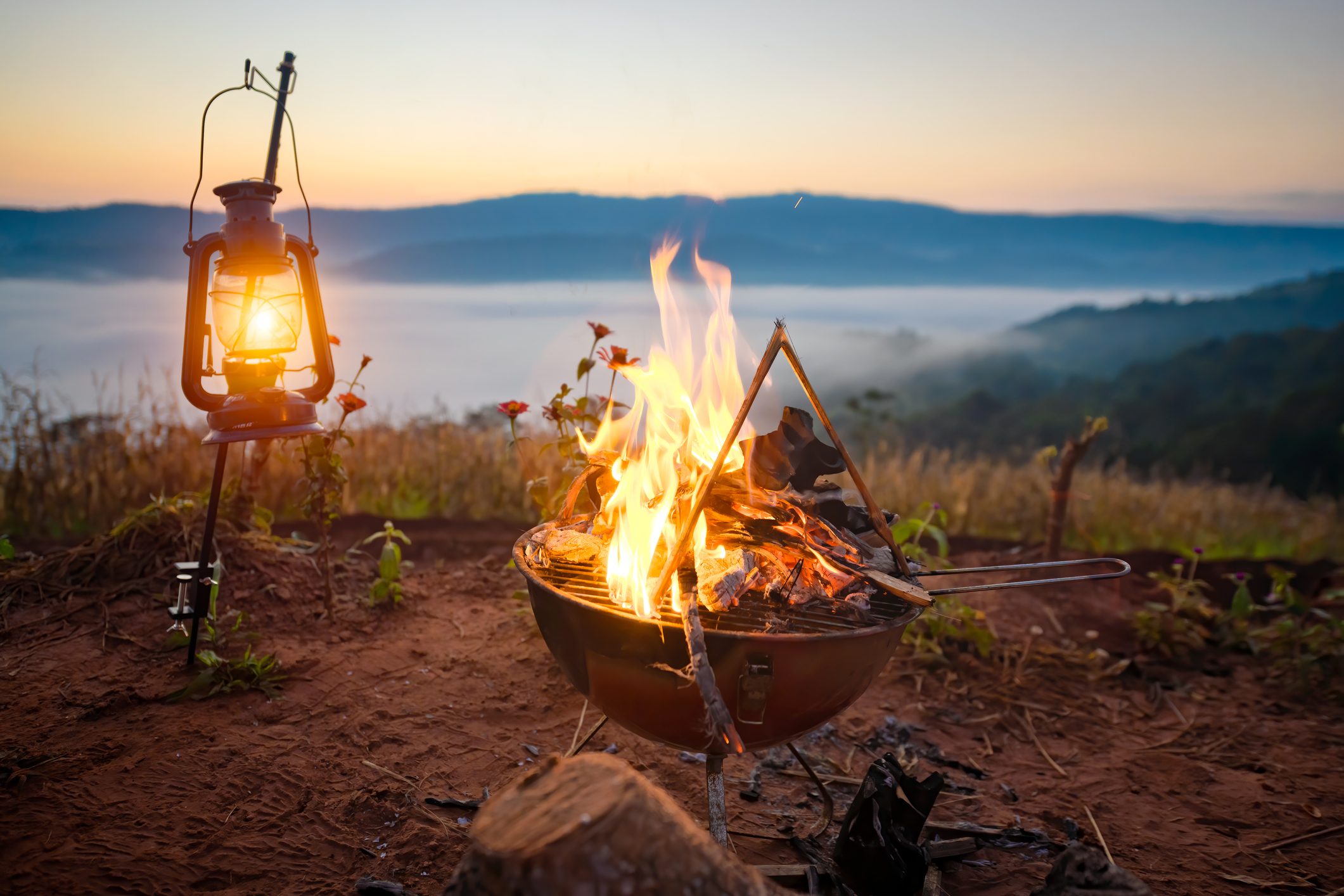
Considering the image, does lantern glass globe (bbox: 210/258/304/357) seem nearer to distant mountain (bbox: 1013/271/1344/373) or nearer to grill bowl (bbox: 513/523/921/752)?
grill bowl (bbox: 513/523/921/752)

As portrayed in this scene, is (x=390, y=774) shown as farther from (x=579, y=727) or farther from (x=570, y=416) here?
(x=570, y=416)

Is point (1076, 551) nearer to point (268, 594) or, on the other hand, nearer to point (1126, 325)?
point (268, 594)

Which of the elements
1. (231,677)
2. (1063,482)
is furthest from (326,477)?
(1063,482)

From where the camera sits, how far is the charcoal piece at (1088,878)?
221cm

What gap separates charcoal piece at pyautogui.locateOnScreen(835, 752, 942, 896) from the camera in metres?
2.68

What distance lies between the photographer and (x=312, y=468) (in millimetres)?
4227

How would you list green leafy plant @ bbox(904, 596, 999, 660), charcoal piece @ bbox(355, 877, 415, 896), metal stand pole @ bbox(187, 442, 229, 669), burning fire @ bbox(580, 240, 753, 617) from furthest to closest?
green leafy plant @ bbox(904, 596, 999, 660)
metal stand pole @ bbox(187, 442, 229, 669)
burning fire @ bbox(580, 240, 753, 617)
charcoal piece @ bbox(355, 877, 415, 896)

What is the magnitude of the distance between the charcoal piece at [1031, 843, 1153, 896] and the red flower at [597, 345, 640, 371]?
2.45m

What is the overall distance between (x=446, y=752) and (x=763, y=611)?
69.3 inches

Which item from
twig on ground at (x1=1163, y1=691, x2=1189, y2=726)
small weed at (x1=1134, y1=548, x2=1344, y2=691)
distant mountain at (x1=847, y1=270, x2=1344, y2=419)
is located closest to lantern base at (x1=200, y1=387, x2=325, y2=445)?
twig on ground at (x1=1163, y1=691, x2=1189, y2=726)

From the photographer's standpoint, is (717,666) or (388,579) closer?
(717,666)

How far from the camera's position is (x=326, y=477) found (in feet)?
13.8

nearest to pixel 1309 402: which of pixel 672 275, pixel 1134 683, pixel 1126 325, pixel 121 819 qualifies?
pixel 1134 683

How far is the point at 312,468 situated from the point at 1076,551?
617cm
